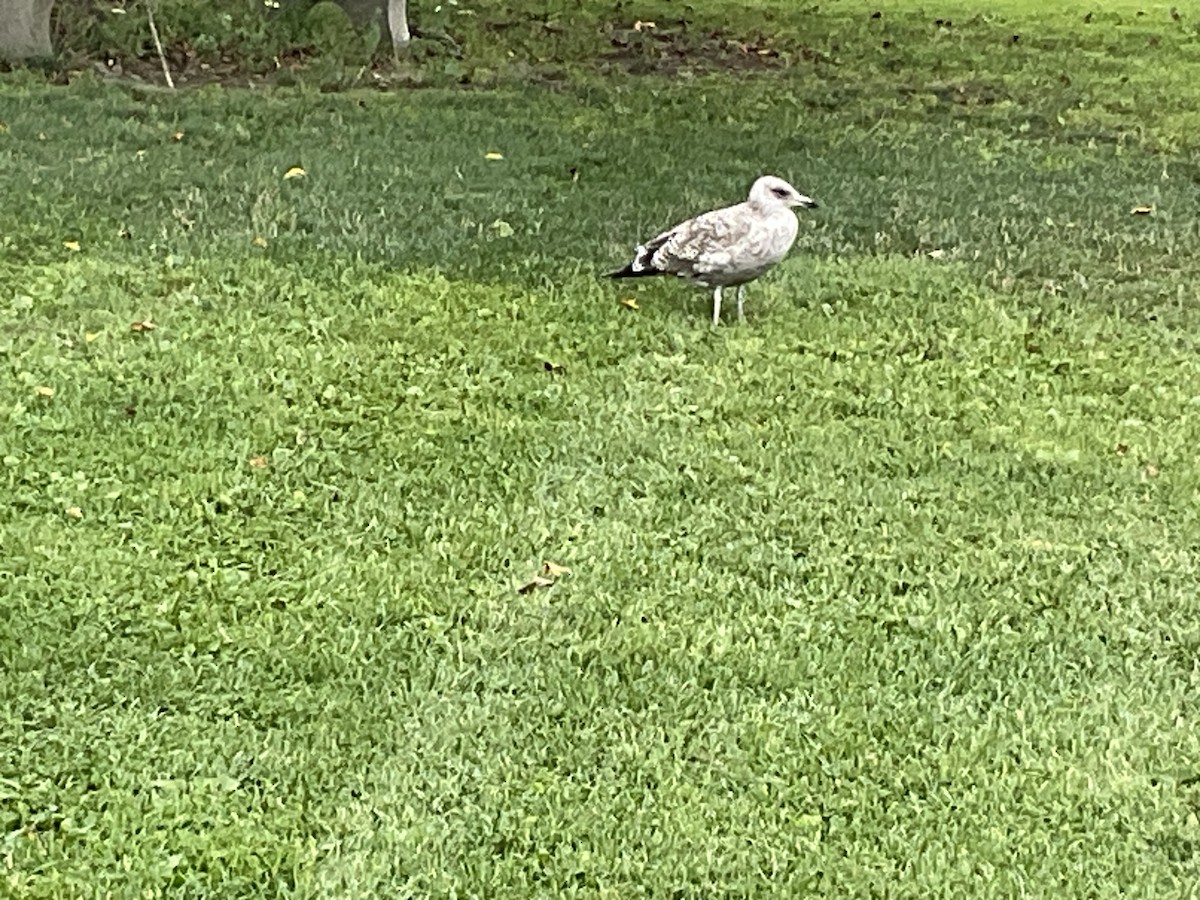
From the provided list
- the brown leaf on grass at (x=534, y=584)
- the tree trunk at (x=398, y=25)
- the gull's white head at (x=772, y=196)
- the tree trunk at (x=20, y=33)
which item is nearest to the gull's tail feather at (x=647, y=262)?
the gull's white head at (x=772, y=196)

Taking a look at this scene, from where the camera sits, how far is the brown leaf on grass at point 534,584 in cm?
394

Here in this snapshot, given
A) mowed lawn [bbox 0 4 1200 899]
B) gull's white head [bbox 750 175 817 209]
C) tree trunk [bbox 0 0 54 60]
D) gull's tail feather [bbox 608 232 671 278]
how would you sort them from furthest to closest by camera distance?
tree trunk [bbox 0 0 54 60]
gull's tail feather [bbox 608 232 671 278]
gull's white head [bbox 750 175 817 209]
mowed lawn [bbox 0 4 1200 899]

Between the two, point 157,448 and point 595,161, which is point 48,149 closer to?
point 595,161

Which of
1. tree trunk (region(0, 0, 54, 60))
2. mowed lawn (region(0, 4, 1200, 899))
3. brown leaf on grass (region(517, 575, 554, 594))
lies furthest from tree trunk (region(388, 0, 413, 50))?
brown leaf on grass (region(517, 575, 554, 594))

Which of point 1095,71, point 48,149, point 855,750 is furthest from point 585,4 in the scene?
point 855,750

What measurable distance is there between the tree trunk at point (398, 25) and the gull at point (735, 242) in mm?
6270

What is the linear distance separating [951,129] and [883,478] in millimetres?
5910

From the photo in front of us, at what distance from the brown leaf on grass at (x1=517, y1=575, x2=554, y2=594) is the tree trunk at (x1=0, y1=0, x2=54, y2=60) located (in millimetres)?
7860

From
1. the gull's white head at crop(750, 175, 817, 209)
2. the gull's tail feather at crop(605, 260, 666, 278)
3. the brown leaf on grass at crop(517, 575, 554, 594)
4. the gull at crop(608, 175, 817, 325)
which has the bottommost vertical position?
the brown leaf on grass at crop(517, 575, 554, 594)

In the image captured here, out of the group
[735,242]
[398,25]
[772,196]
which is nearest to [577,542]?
[735,242]

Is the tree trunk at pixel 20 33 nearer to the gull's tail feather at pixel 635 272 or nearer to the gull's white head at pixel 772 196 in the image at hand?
the gull's tail feather at pixel 635 272

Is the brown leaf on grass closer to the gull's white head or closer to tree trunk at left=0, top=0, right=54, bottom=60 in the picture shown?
the gull's white head

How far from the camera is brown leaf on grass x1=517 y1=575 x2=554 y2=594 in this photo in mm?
3939

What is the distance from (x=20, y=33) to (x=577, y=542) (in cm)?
789
